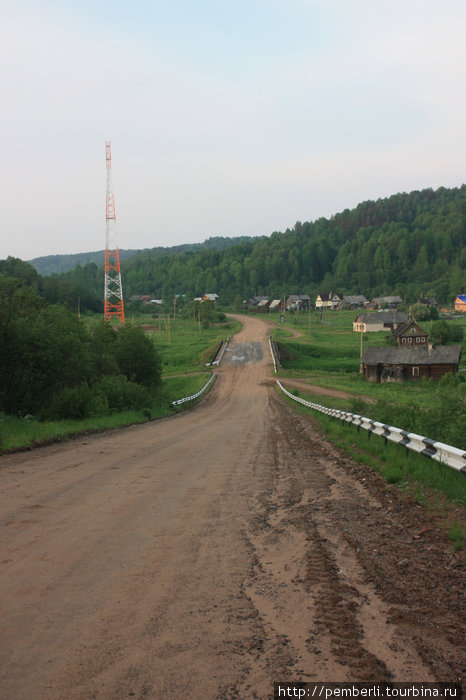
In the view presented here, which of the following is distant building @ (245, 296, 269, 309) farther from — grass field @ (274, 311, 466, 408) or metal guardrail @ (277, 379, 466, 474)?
metal guardrail @ (277, 379, 466, 474)

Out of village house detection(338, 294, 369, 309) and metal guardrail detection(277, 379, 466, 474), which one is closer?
metal guardrail detection(277, 379, 466, 474)

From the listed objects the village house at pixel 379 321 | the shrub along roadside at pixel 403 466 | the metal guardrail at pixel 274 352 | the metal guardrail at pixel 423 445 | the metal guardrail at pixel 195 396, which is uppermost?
the village house at pixel 379 321

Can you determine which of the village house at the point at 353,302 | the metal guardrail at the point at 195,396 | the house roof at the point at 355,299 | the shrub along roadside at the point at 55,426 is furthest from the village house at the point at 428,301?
the shrub along roadside at the point at 55,426

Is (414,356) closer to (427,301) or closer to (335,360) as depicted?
(335,360)

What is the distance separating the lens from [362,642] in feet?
14.2

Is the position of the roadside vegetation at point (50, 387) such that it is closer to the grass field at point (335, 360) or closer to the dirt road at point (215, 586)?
the dirt road at point (215, 586)

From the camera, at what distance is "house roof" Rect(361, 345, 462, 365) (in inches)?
2488

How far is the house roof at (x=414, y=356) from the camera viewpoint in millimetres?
63188

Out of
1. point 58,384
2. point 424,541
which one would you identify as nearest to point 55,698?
point 424,541

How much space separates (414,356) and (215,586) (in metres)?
63.2

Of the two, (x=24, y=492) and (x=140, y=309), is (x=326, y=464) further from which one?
(x=140, y=309)

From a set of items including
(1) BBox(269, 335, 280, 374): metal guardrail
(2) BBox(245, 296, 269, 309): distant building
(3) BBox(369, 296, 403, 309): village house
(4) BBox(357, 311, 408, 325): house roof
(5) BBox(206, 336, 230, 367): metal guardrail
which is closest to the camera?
(1) BBox(269, 335, 280, 374): metal guardrail

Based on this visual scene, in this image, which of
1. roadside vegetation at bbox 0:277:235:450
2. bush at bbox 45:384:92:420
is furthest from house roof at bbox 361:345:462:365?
bush at bbox 45:384:92:420

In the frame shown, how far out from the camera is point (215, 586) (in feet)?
17.7
